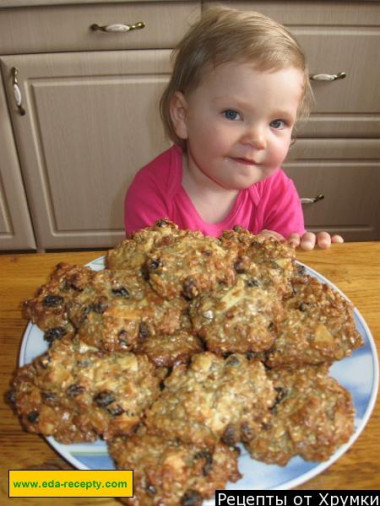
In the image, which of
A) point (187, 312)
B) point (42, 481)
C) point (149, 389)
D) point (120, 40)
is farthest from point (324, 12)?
point (42, 481)

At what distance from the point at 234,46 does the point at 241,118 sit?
0.14m

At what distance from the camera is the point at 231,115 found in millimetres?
958

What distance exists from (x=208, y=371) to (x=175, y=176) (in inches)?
29.9

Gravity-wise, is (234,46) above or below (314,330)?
above

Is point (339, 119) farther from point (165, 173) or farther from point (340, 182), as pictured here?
point (165, 173)

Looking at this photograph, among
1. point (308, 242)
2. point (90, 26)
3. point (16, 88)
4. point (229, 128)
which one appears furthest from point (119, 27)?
point (308, 242)

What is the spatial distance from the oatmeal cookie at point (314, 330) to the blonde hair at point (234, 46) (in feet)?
1.55

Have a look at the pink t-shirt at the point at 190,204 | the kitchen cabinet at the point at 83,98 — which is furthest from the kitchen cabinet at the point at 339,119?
the pink t-shirt at the point at 190,204

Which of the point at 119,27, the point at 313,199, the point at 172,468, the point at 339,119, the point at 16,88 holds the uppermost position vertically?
the point at 119,27

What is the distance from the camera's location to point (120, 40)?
1.57m

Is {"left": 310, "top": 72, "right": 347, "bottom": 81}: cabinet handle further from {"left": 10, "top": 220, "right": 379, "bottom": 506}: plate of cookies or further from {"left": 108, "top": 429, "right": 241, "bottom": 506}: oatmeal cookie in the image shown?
{"left": 108, "top": 429, "right": 241, "bottom": 506}: oatmeal cookie

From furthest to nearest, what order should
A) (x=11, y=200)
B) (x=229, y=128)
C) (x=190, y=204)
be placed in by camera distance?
(x=11, y=200), (x=190, y=204), (x=229, y=128)

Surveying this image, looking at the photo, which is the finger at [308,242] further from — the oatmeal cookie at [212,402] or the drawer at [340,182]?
the drawer at [340,182]

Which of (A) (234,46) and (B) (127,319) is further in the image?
(A) (234,46)
